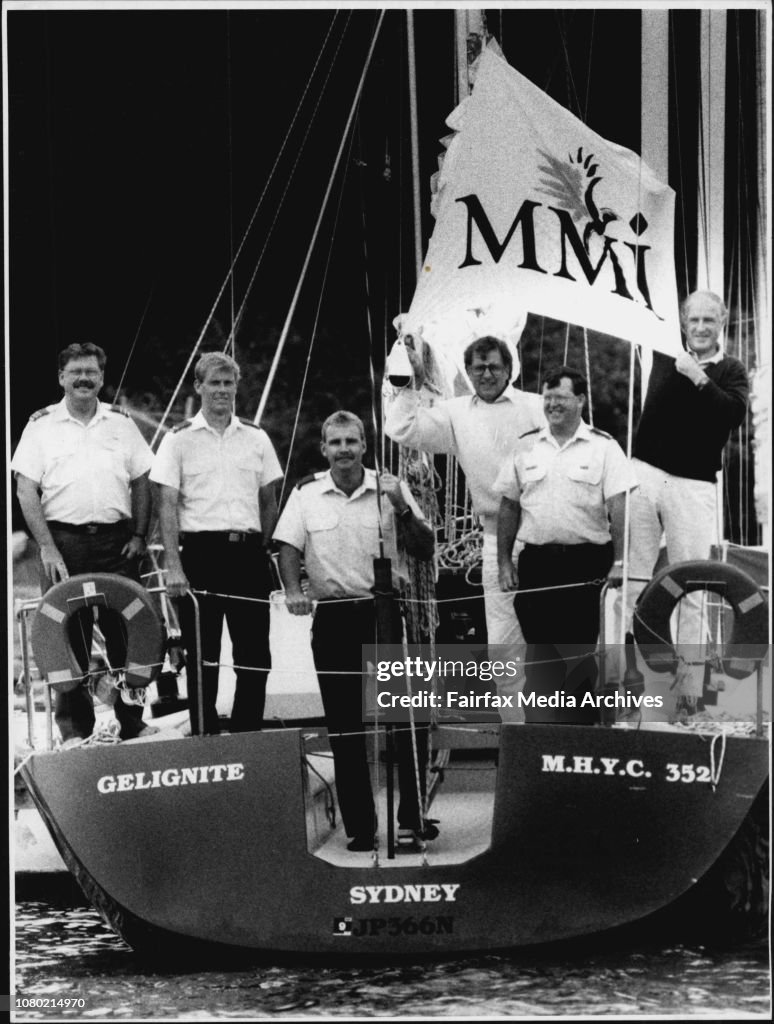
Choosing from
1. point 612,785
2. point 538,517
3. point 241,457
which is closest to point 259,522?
point 241,457

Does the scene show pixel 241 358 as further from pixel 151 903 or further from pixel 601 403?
pixel 151 903

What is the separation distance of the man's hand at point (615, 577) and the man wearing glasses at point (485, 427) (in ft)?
1.33

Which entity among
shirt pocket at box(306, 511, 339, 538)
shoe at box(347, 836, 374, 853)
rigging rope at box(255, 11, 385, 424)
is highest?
rigging rope at box(255, 11, 385, 424)

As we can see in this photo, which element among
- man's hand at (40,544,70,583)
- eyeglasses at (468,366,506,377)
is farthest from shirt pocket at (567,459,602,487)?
man's hand at (40,544,70,583)

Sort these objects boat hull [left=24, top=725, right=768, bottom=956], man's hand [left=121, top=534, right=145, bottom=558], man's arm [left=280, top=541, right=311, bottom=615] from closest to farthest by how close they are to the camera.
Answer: boat hull [left=24, top=725, right=768, bottom=956]
man's arm [left=280, top=541, right=311, bottom=615]
man's hand [left=121, top=534, right=145, bottom=558]

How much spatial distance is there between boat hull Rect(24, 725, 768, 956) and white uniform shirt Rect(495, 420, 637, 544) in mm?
704

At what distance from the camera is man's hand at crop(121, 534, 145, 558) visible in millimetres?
6480

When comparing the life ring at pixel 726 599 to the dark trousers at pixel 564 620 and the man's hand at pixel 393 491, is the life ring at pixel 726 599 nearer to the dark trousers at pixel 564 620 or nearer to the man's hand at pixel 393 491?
the dark trousers at pixel 564 620

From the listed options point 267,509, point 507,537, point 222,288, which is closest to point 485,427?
point 507,537

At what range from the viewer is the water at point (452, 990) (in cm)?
605

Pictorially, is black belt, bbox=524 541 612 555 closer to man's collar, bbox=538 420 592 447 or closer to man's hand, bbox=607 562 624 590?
man's hand, bbox=607 562 624 590

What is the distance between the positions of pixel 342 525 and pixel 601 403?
1.11m

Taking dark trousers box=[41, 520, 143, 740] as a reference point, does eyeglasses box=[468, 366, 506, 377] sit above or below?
above

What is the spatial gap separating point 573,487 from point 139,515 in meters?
1.46
